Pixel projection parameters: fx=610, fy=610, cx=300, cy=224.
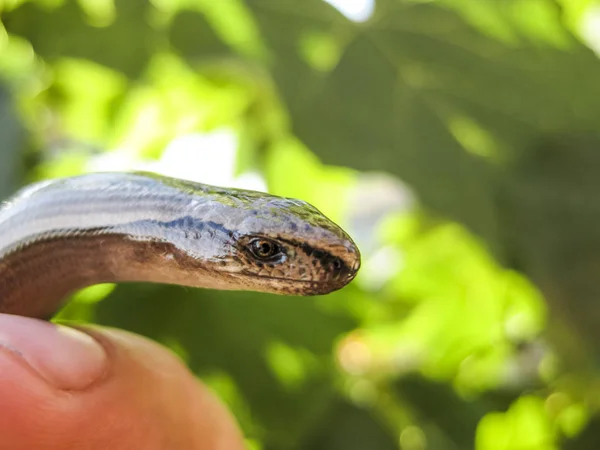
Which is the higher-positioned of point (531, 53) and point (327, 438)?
point (531, 53)

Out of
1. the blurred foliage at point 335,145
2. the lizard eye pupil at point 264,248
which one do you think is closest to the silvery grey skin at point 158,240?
the lizard eye pupil at point 264,248

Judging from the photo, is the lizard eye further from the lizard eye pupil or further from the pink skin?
the pink skin

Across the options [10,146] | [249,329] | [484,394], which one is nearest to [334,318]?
[249,329]

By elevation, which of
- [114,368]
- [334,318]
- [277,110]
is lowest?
[114,368]

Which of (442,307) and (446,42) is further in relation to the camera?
(442,307)

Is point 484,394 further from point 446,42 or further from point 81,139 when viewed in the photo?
point 81,139

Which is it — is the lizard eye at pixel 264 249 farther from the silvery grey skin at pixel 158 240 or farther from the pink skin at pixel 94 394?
the pink skin at pixel 94 394

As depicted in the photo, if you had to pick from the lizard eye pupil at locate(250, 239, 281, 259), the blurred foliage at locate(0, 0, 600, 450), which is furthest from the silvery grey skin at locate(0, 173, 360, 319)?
the blurred foliage at locate(0, 0, 600, 450)
